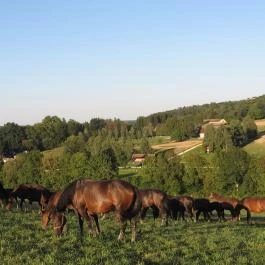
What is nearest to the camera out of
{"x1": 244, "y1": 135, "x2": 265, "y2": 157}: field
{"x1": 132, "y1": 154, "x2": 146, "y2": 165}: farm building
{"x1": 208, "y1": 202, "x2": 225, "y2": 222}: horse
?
{"x1": 208, "y1": 202, "x2": 225, "y2": 222}: horse

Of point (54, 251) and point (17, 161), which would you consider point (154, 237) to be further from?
point (17, 161)

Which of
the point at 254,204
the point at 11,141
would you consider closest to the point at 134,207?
the point at 254,204

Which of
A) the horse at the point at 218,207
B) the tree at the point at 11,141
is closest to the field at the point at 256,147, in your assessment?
the tree at the point at 11,141

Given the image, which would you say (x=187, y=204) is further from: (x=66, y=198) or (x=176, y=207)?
(x=66, y=198)

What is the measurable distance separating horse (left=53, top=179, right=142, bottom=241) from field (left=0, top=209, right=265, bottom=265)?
76 centimetres

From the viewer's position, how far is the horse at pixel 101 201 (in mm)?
16234

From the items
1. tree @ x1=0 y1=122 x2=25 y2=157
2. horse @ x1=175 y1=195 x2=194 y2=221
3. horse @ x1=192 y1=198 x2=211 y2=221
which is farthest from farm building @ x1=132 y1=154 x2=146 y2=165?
horse @ x1=175 y1=195 x2=194 y2=221

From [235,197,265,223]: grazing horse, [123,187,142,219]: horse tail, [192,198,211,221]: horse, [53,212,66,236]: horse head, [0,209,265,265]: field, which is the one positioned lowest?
[235,197,265,223]: grazing horse

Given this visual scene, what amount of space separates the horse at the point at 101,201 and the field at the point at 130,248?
2.48 feet

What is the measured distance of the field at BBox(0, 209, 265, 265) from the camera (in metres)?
13.6

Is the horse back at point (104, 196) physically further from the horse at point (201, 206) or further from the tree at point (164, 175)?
the tree at point (164, 175)

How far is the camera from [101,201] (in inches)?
650

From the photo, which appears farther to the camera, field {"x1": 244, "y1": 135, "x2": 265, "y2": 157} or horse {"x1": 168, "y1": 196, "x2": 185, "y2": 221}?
field {"x1": 244, "y1": 135, "x2": 265, "y2": 157}

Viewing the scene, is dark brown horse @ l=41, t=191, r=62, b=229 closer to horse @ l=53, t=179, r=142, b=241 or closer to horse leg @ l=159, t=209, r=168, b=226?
horse @ l=53, t=179, r=142, b=241
